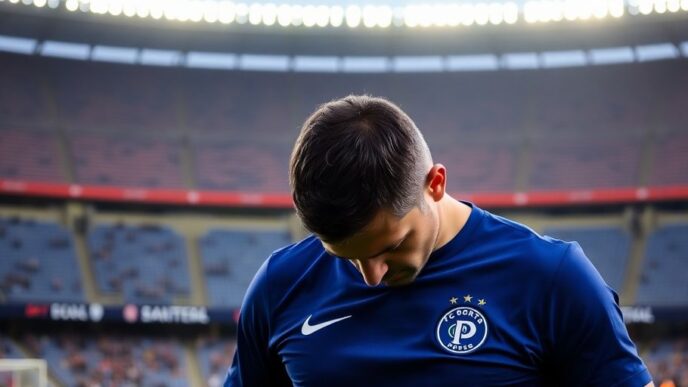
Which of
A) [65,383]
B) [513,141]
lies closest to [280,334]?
[65,383]

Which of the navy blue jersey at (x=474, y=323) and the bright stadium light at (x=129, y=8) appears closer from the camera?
the navy blue jersey at (x=474, y=323)

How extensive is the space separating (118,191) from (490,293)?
24.4 m

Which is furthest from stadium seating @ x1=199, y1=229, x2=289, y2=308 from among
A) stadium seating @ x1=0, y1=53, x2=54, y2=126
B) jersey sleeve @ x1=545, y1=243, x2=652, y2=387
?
jersey sleeve @ x1=545, y1=243, x2=652, y2=387

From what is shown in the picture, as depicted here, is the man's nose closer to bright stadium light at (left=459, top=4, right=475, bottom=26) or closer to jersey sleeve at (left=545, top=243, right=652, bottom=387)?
jersey sleeve at (left=545, top=243, right=652, bottom=387)

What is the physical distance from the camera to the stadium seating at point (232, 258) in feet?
77.9

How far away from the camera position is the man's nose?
176cm

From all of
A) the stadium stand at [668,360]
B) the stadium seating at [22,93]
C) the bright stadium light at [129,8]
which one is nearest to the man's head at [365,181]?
the stadium stand at [668,360]

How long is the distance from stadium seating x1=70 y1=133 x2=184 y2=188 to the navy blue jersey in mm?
24390

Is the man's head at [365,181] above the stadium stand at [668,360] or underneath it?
above

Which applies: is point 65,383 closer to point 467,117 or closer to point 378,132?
point 467,117

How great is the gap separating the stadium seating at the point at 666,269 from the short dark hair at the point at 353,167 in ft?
72.9

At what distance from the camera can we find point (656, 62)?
90.4ft

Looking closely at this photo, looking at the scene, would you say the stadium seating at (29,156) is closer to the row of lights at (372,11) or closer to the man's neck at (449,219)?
the row of lights at (372,11)

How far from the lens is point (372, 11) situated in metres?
27.3
